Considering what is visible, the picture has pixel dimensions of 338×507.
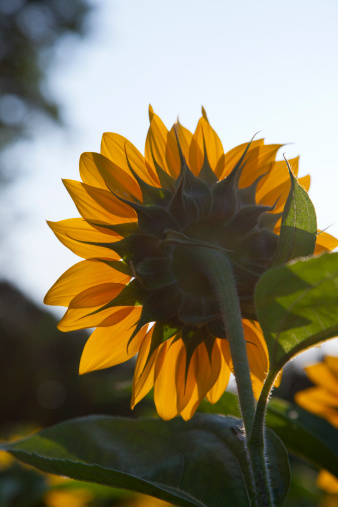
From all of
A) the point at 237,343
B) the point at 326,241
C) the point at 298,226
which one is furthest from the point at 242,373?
the point at 326,241

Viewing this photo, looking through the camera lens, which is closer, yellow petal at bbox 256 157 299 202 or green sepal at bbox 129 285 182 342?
Answer: green sepal at bbox 129 285 182 342

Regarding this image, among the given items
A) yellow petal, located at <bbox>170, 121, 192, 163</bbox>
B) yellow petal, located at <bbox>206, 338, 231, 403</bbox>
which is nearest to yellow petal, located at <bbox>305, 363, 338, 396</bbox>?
yellow petal, located at <bbox>206, 338, 231, 403</bbox>

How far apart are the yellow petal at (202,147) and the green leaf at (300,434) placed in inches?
16.7

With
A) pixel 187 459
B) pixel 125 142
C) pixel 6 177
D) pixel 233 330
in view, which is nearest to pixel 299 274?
pixel 233 330

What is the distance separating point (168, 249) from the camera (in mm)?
774

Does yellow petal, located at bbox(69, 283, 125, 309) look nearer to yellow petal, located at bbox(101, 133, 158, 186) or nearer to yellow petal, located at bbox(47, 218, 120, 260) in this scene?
yellow petal, located at bbox(47, 218, 120, 260)

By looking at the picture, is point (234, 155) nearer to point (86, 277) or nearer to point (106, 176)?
point (106, 176)

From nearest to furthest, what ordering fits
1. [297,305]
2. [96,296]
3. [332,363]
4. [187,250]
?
1. [297,305]
2. [187,250]
3. [96,296]
4. [332,363]

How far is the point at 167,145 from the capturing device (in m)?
0.88

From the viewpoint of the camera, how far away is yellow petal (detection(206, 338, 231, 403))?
0.88 meters

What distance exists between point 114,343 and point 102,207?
0.23 m

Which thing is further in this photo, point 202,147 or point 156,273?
point 202,147

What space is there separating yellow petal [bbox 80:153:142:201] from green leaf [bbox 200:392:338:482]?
1.38ft

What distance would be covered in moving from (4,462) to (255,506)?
7.24ft
